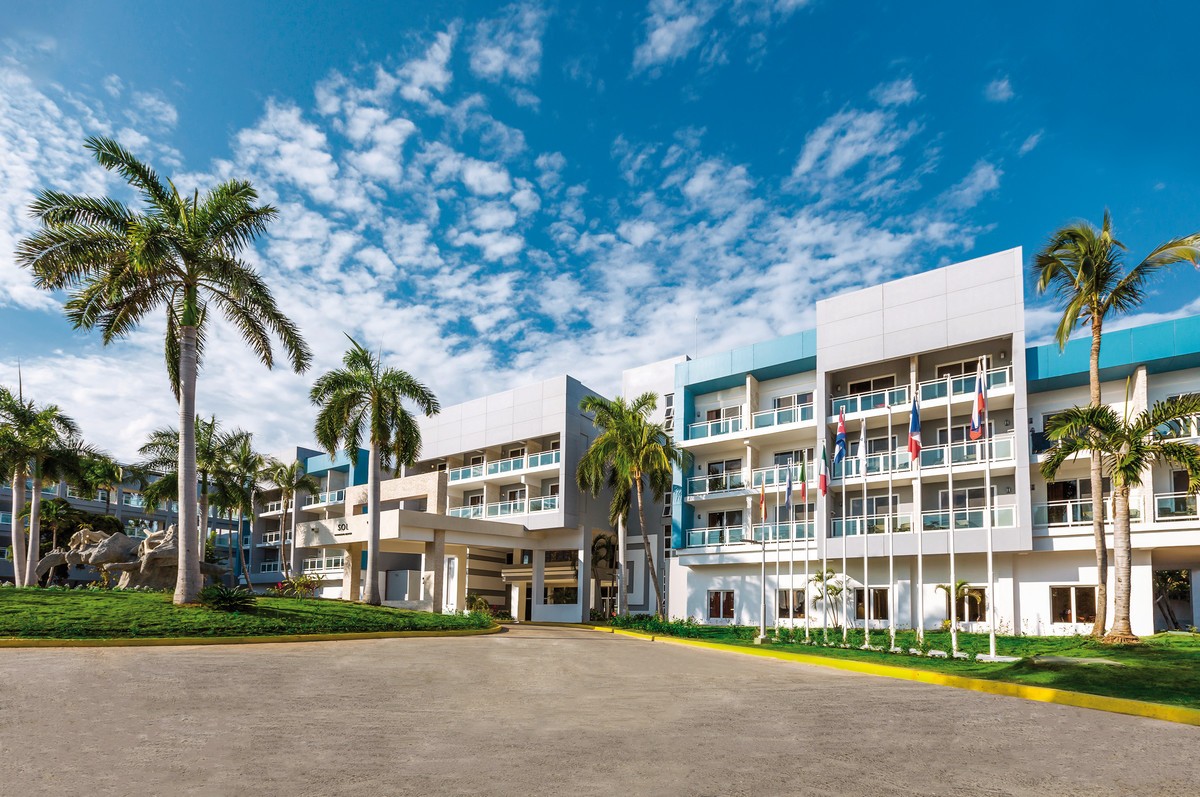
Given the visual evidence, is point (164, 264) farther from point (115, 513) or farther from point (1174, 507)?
point (115, 513)

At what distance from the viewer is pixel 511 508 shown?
46.9 m

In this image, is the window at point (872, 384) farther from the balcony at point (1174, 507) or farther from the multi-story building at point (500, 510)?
the multi-story building at point (500, 510)

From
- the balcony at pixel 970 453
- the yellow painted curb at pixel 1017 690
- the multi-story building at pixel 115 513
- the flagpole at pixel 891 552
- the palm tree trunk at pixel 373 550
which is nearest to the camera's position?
the yellow painted curb at pixel 1017 690

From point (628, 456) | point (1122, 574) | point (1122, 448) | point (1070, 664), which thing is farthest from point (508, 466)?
point (1070, 664)

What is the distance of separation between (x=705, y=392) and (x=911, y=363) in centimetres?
1106

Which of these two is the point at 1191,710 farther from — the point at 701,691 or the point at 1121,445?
the point at 1121,445

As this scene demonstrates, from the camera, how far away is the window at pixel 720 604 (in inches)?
1537

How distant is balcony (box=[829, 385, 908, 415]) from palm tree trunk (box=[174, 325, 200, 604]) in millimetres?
22613

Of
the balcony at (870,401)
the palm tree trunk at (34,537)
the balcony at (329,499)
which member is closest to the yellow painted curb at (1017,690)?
the balcony at (870,401)

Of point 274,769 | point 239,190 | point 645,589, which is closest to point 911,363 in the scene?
point 645,589

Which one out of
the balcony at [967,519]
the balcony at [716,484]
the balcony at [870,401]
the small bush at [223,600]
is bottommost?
the small bush at [223,600]

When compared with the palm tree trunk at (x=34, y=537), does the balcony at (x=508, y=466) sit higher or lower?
higher

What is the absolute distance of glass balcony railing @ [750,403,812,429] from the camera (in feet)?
121

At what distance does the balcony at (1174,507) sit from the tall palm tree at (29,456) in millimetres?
44218
